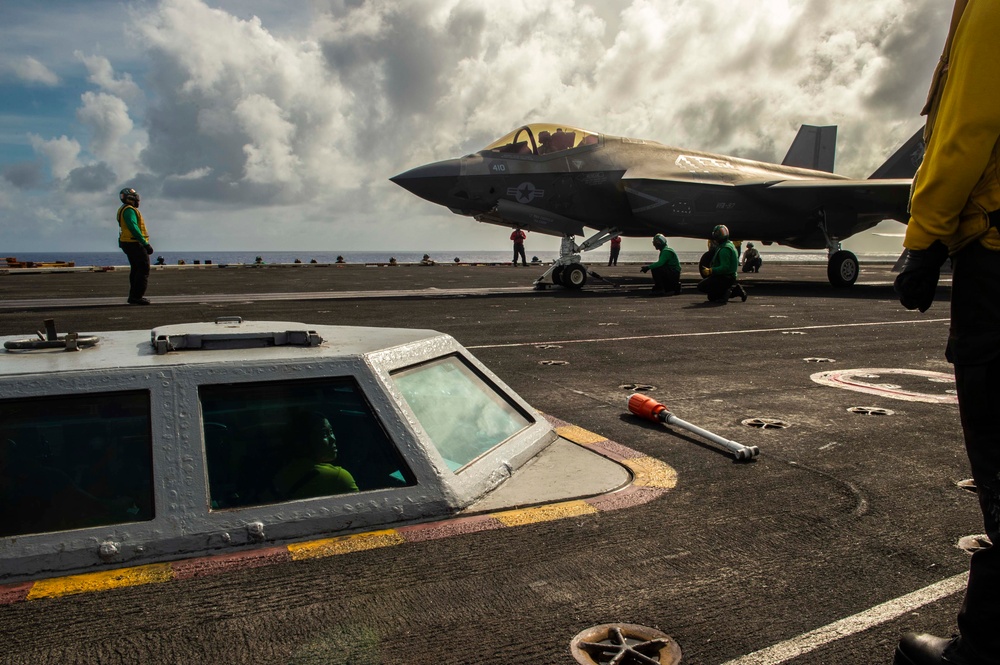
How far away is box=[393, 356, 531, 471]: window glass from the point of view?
12.1 feet

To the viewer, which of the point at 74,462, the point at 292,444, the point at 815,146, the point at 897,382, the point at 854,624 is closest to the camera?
the point at 854,624

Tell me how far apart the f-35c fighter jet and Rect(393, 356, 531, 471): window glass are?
14.8m

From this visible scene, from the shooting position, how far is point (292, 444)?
3.30m

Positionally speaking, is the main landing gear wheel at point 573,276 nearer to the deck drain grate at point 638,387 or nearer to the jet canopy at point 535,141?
the jet canopy at point 535,141

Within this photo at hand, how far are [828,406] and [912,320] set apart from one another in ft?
27.4

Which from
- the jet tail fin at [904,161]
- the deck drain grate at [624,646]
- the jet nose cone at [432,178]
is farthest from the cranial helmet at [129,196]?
the jet tail fin at [904,161]

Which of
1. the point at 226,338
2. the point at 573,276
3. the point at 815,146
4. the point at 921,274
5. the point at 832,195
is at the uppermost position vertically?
the point at 815,146

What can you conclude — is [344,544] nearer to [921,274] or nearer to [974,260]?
[921,274]

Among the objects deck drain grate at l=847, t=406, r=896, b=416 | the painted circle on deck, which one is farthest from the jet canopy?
deck drain grate at l=847, t=406, r=896, b=416

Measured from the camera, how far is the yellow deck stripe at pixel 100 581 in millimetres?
2670

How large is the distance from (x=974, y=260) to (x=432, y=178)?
55.1ft

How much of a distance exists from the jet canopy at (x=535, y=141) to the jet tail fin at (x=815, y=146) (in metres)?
18.1

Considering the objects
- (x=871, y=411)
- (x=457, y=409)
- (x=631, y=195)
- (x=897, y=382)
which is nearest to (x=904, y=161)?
(x=631, y=195)

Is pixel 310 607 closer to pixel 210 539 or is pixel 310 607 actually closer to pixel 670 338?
pixel 210 539
